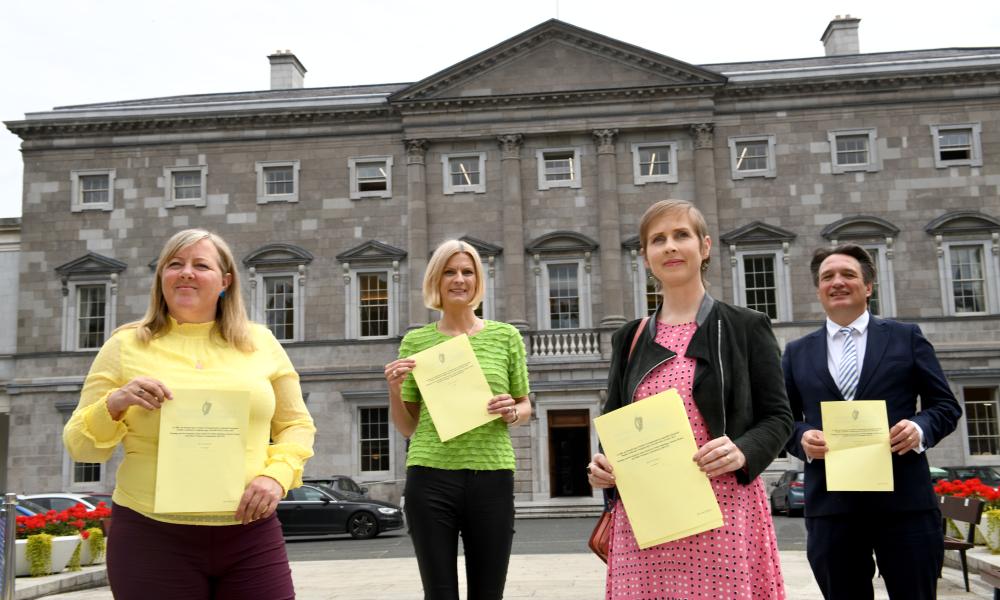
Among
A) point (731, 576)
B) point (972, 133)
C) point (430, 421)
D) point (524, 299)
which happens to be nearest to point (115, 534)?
point (430, 421)

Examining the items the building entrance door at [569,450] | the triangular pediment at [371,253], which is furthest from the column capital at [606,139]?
the building entrance door at [569,450]

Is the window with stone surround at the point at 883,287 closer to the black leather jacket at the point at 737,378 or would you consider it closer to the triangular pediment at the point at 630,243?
the triangular pediment at the point at 630,243

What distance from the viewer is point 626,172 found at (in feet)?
102

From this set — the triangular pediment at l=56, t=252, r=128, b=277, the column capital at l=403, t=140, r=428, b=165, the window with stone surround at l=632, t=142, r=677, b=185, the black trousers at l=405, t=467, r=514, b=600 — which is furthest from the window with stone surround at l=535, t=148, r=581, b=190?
the black trousers at l=405, t=467, r=514, b=600

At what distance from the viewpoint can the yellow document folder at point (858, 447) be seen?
4.80 m

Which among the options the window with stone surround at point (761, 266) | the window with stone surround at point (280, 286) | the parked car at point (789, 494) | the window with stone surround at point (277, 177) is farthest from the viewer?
the window with stone surround at point (277, 177)

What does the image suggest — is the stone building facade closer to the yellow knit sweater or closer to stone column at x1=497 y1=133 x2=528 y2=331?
stone column at x1=497 y1=133 x2=528 y2=331

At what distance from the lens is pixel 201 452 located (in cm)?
362

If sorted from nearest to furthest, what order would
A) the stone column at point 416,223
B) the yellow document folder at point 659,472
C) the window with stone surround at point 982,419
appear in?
the yellow document folder at point 659,472
the window with stone surround at point 982,419
the stone column at point 416,223

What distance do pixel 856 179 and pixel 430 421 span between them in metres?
28.4

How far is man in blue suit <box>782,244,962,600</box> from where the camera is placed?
479cm

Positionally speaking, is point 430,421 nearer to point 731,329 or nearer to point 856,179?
point 731,329

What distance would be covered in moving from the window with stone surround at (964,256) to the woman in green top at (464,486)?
92.1 feet

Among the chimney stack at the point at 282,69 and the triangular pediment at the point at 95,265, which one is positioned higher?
the chimney stack at the point at 282,69
